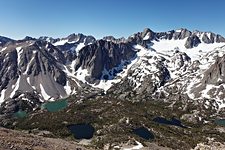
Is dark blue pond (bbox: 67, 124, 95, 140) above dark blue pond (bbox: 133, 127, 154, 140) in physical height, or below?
below

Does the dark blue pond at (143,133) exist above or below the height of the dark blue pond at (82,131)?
above

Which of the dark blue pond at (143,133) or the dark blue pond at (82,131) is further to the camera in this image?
the dark blue pond at (143,133)

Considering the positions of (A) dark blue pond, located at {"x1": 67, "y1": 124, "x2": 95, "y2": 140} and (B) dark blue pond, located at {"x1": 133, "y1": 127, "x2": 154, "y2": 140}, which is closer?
(A) dark blue pond, located at {"x1": 67, "y1": 124, "x2": 95, "y2": 140}

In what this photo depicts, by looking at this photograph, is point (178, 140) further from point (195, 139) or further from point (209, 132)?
point (209, 132)

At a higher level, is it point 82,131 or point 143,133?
point 143,133
